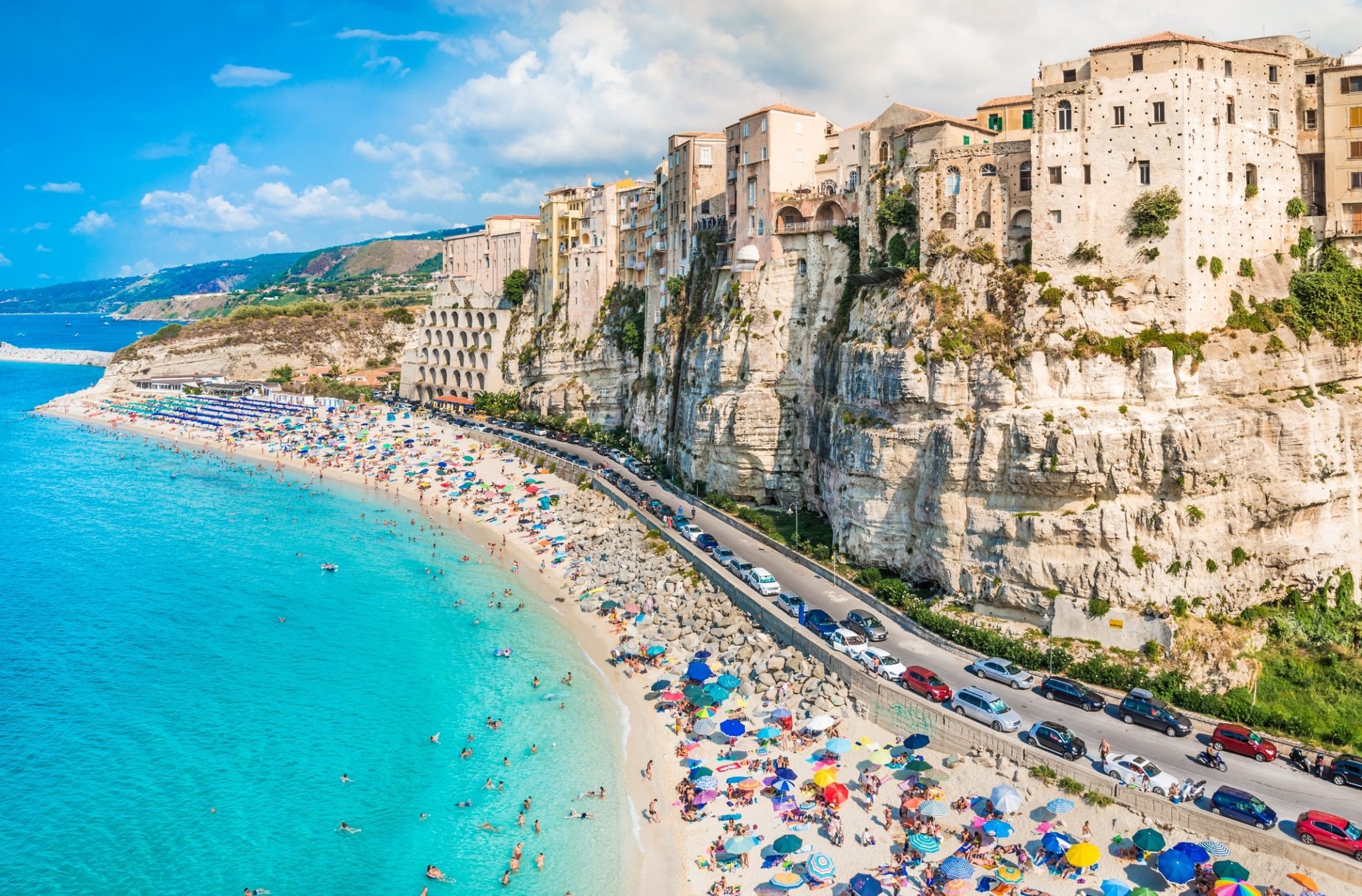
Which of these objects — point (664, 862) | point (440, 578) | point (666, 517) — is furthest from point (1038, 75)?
point (440, 578)

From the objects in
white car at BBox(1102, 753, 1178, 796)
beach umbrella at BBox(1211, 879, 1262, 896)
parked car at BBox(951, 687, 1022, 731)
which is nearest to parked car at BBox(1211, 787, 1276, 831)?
white car at BBox(1102, 753, 1178, 796)

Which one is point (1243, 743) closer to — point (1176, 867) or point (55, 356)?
point (1176, 867)

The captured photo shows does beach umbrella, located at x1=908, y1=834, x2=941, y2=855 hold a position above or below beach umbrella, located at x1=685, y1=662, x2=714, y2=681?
below

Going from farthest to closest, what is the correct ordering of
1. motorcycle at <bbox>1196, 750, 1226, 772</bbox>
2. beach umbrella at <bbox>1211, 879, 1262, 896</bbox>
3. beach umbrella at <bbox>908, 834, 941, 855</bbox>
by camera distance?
motorcycle at <bbox>1196, 750, 1226, 772</bbox> → beach umbrella at <bbox>908, 834, 941, 855</bbox> → beach umbrella at <bbox>1211, 879, 1262, 896</bbox>

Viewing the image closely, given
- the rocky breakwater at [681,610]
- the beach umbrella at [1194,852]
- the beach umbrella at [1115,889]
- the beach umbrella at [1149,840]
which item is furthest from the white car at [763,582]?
the beach umbrella at [1194,852]

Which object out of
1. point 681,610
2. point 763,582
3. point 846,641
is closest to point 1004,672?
point 846,641

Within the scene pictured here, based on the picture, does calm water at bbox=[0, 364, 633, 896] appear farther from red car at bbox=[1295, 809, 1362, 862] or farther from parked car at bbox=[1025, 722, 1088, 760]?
red car at bbox=[1295, 809, 1362, 862]
